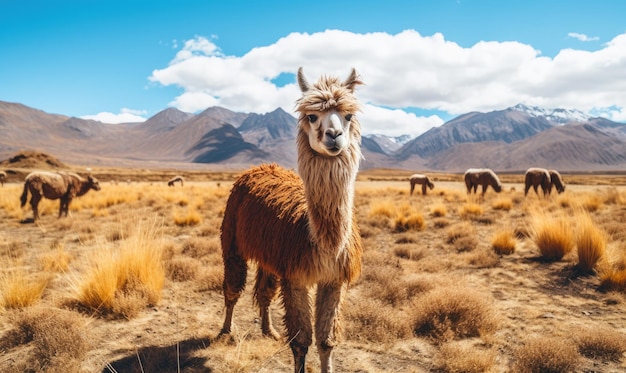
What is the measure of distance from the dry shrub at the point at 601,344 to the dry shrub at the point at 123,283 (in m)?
4.38

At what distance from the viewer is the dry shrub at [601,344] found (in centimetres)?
307

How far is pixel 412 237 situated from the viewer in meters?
7.71

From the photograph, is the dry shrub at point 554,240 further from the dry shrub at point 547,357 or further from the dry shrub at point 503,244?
the dry shrub at point 547,357

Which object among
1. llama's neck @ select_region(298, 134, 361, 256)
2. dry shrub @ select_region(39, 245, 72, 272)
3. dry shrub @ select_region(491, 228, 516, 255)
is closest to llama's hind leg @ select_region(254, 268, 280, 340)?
llama's neck @ select_region(298, 134, 361, 256)

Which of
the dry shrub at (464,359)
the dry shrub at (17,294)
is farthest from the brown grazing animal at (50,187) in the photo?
the dry shrub at (464,359)

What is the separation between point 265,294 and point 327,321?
37.3 inches

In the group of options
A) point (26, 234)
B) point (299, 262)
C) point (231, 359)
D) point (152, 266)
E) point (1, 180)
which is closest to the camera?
point (299, 262)

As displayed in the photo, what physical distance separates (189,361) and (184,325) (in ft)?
2.53

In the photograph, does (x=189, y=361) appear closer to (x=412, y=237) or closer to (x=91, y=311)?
(x=91, y=311)

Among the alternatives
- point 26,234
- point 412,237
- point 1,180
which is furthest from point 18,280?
point 1,180

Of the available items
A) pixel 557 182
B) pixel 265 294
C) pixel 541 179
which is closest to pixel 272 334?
pixel 265 294

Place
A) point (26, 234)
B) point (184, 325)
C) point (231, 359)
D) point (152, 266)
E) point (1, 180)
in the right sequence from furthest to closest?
1. point (1, 180)
2. point (26, 234)
3. point (152, 266)
4. point (184, 325)
5. point (231, 359)

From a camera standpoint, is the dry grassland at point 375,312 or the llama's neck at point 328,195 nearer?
the llama's neck at point 328,195

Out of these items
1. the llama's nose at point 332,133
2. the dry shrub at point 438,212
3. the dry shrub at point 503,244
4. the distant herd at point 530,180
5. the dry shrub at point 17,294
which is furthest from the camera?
the distant herd at point 530,180
